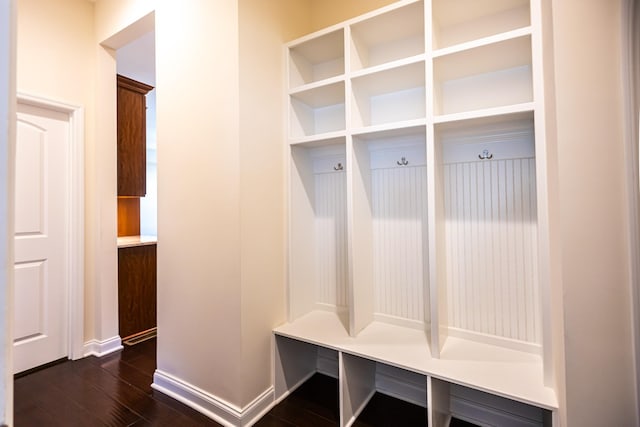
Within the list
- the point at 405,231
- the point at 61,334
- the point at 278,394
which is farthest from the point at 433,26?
the point at 61,334

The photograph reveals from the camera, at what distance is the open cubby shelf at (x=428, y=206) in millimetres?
1474

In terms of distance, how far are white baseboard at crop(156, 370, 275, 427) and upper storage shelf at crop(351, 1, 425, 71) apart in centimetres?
203

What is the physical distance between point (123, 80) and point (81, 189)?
1211mm

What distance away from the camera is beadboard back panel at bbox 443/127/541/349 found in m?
1.57

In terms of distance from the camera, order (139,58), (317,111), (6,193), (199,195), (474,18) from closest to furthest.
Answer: (6,193) < (474,18) < (199,195) < (317,111) < (139,58)

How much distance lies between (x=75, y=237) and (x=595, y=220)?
3.32m

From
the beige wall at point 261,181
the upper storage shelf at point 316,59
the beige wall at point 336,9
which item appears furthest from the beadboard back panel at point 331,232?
the beige wall at point 336,9


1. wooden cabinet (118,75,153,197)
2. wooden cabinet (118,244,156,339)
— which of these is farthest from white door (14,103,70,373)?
wooden cabinet (118,75,153,197)

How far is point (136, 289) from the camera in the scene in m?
2.83

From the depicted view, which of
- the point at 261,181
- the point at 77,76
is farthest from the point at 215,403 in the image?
the point at 77,76

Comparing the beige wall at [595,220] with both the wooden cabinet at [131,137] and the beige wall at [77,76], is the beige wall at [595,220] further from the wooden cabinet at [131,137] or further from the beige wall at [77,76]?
the wooden cabinet at [131,137]

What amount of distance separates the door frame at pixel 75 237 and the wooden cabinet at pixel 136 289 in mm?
294

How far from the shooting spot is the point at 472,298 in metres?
1.72

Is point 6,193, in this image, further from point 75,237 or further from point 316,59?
point 75,237
